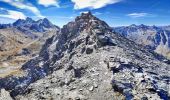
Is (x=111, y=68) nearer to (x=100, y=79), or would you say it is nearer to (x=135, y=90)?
(x=100, y=79)

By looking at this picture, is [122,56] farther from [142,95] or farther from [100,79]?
[142,95]

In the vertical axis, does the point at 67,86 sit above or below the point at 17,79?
above

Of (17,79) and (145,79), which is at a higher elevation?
(145,79)

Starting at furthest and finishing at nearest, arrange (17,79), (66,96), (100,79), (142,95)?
(17,79), (100,79), (66,96), (142,95)

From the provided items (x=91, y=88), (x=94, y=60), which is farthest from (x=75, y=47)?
(x=91, y=88)

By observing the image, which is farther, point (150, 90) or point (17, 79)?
point (17, 79)

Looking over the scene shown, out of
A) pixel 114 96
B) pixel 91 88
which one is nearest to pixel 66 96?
pixel 91 88

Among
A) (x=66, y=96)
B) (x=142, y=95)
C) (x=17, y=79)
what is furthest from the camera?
(x=17, y=79)

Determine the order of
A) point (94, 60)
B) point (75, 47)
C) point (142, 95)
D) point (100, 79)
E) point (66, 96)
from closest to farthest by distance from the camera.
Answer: point (142, 95) < point (66, 96) < point (100, 79) < point (94, 60) < point (75, 47)

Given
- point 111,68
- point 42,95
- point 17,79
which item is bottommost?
point 17,79
